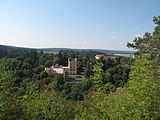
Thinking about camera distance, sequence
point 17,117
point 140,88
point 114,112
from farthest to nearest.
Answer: point 17,117 < point 114,112 < point 140,88

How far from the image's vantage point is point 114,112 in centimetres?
423

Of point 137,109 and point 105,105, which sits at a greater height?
point 137,109

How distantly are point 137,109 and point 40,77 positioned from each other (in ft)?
114

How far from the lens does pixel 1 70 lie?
5629 millimetres

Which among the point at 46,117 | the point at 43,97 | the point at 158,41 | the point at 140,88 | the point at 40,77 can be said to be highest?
the point at 158,41

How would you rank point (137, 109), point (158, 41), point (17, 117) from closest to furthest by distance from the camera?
point (137, 109) → point (17, 117) → point (158, 41)

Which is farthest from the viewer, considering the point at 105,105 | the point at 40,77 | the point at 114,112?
the point at 40,77

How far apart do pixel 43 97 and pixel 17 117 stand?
4.56ft

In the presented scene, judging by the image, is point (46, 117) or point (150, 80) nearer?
point (150, 80)

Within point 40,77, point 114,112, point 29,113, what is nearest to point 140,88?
point 114,112

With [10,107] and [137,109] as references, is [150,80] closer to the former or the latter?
[137,109]

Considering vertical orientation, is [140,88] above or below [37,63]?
above

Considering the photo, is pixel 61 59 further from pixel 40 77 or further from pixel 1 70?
pixel 1 70

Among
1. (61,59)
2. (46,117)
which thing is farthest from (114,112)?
(61,59)
